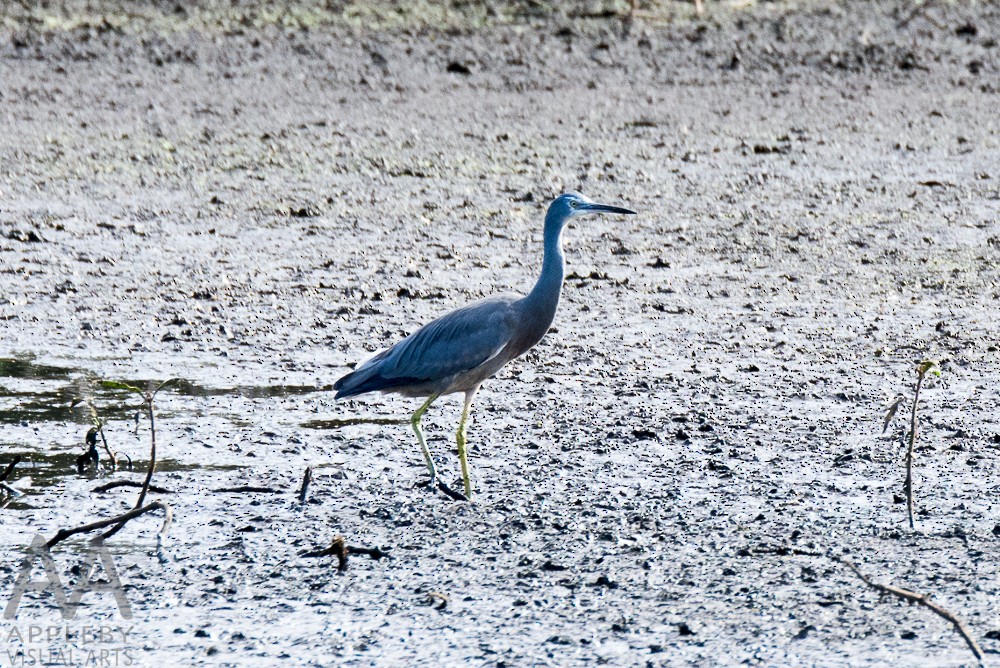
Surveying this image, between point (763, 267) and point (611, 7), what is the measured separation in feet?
24.8

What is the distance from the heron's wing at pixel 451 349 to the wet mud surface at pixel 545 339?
0.43 meters

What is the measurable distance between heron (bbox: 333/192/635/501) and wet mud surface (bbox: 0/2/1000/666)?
1.14 feet

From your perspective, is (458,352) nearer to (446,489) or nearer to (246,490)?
(446,489)

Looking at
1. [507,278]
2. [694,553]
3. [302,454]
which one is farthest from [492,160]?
[694,553]

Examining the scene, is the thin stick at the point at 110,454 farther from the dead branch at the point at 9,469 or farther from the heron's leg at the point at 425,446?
the heron's leg at the point at 425,446

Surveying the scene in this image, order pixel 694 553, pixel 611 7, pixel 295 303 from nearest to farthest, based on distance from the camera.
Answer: pixel 694 553 < pixel 295 303 < pixel 611 7

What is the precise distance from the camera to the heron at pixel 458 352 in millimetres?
6855

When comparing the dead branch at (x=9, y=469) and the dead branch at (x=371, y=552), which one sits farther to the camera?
the dead branch at (x=9, y=469)

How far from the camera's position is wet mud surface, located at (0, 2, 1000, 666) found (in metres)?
5.61

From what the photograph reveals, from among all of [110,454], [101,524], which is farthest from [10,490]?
[101,524]

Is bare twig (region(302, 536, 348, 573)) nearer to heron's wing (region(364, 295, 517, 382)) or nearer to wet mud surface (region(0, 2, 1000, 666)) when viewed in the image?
wet mud surface (region(0, 2, 1000, 666))

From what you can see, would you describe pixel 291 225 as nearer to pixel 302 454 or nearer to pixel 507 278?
A: pixel 507 278

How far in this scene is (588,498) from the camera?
257 inches

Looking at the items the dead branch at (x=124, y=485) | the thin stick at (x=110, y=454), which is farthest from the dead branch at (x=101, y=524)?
the thin stick at (x=110, y=454)
